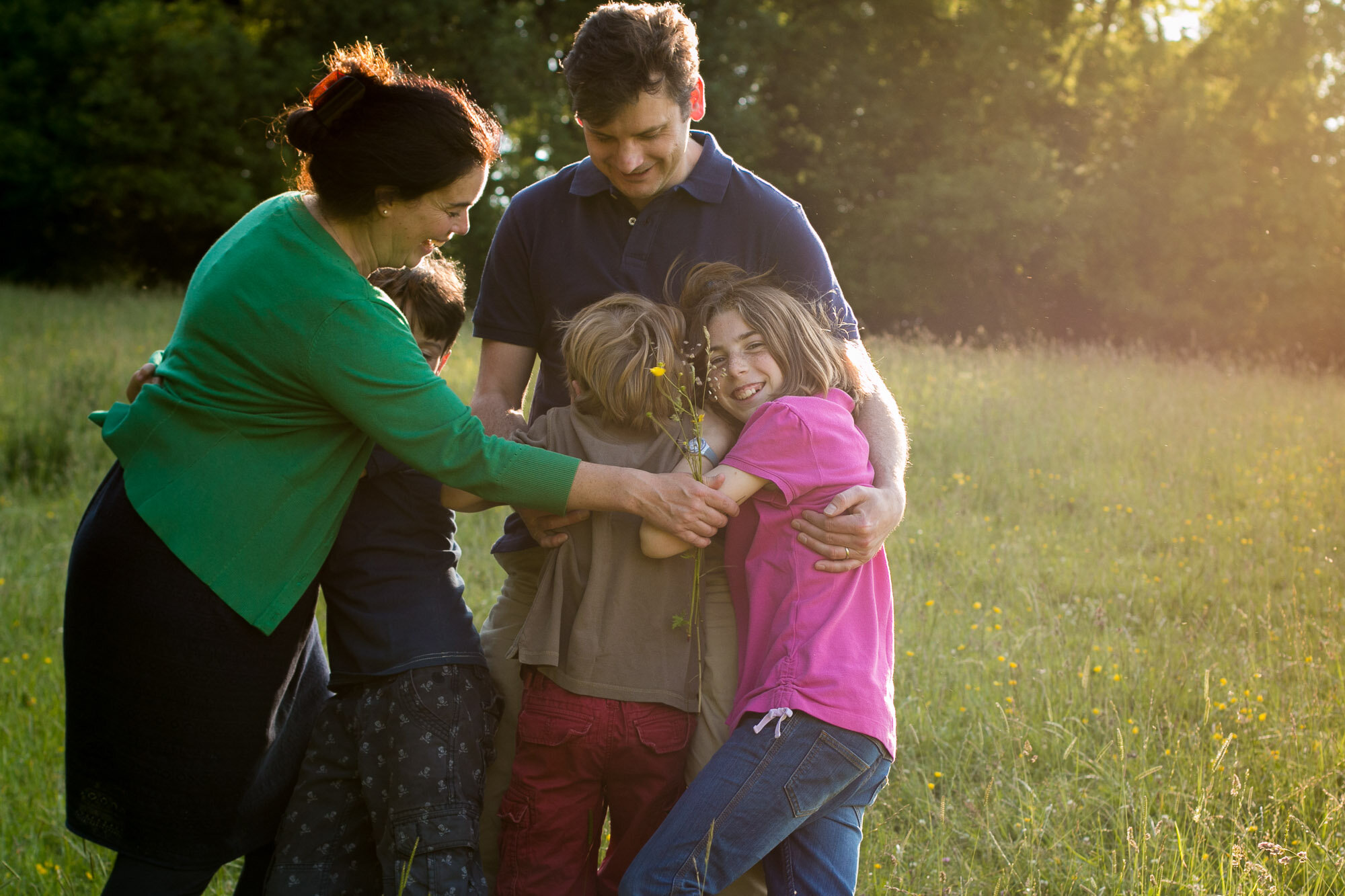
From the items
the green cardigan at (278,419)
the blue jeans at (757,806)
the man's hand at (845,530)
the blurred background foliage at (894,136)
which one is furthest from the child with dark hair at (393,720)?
the blurred background foliage at (894,136)

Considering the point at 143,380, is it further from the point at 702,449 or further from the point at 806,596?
the point at 806,596

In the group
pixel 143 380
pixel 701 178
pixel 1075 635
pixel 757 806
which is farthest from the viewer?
pixel 1075 635

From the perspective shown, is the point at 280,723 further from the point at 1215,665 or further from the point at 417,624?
the point at 1215,665

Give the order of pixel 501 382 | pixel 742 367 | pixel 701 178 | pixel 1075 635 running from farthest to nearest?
pixel 1075 635 → pixel 501 382 → pixel 701 178 → pixel 742 367

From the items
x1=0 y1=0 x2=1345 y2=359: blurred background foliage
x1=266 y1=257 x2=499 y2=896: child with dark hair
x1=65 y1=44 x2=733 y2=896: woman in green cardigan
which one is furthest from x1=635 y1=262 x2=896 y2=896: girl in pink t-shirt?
x1=0 y1=0 x2=1345 y2=359: blurred background foliage

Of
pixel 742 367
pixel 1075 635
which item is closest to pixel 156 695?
pixel 742 367

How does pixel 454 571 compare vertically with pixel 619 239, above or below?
below

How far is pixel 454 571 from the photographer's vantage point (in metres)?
2.70

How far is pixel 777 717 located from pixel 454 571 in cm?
95

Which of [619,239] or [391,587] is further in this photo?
[619,239]

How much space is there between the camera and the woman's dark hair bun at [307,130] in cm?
225

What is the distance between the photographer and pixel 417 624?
8.12ft

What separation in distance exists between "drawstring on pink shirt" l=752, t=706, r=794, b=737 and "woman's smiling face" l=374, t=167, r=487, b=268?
1.29 metres

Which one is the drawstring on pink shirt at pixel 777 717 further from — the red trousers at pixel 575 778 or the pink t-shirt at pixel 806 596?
the red trousers at pixel 575 778
